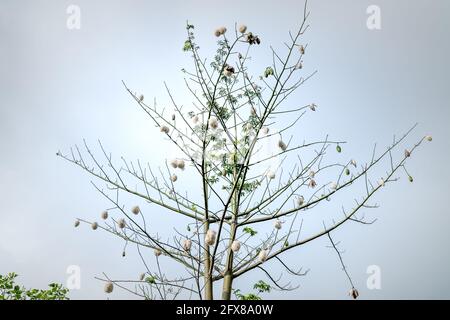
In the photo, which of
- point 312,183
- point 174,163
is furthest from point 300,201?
point 174,163

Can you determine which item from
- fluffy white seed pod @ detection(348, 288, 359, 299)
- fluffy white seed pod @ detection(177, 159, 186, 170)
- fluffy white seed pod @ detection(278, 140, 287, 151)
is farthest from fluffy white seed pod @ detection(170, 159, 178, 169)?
fluffy white seed pod @ detection(348, 288, 359, 299)

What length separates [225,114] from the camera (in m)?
4.71

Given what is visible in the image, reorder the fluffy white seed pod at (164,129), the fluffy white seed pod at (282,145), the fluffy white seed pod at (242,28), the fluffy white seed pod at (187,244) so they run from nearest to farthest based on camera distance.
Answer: the fluffy white seed pod at (187,244) < the fluffy white seed pod at (242,28) < the fluffy white seed pod at (282,145) < the fluffy white seed pod at (164,129)

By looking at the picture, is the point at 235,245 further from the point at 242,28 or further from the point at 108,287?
the point at 242,28

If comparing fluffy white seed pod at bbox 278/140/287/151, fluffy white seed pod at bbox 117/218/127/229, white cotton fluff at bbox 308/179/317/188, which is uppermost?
fluffy white seed pod at bbox 278/140/287/151

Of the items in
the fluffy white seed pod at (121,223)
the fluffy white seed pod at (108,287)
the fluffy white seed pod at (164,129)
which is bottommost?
the fluffy white seed pod at (108,287)

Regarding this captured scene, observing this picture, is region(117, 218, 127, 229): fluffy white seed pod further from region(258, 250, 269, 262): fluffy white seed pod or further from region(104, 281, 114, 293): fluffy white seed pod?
region(258, 250, 269, 262): fluffy white seed pod

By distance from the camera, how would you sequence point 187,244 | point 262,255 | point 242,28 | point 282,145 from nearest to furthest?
1. point 187,244
2. point 242,28
3. point 262,255
4. point 282,145

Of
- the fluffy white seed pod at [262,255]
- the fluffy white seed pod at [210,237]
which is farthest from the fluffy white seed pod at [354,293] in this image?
the fluffy white seed pod at [210,237]

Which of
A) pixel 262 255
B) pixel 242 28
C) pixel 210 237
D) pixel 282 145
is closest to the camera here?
pixel 210 237

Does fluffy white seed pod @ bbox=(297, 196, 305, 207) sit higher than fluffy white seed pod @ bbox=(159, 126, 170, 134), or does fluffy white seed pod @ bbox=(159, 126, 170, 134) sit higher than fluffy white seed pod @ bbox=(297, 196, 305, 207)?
fluffy white seed pod @ bbox=(159, 126, 170, 134)

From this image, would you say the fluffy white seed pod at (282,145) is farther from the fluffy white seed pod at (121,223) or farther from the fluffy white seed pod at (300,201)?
the fluffy white seed pod at (121,223)
